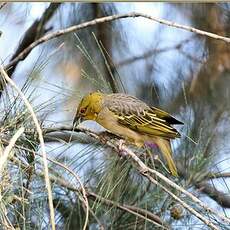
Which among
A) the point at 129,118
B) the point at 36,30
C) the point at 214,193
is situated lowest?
the point at 214,193

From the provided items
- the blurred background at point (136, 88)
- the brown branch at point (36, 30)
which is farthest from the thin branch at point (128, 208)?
the brown branch at point (36, 30)

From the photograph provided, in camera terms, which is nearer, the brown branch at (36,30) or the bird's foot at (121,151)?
the bird's foot at (121,151)

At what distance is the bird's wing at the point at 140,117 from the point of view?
202 centimetres

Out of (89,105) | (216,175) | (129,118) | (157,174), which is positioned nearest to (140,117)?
(129,118)

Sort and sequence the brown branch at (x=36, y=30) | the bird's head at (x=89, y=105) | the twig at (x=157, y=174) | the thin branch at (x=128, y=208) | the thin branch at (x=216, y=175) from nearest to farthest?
the twig at (x=157, y=174), the thin branch at (x=128, y=208), the thin branch at (x=216, y=175), the bird's head at (x=89, y=105), the brown branch at (x=36, y=30)

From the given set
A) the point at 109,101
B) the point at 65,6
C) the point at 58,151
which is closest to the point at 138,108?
the point at 109,101

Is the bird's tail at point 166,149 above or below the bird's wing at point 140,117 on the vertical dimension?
below

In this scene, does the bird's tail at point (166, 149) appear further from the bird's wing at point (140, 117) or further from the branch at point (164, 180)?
the branch at point (164, 180)

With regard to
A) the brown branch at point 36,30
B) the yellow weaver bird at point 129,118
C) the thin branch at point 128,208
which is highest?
the brown branch at point 36,30

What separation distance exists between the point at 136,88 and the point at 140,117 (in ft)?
1.85

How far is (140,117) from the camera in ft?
6.81

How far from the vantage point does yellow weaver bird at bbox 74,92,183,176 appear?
2.03m

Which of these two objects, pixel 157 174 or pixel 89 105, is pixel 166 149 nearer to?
pixel 89 105

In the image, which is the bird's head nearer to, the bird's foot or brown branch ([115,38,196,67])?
the bird's foot
